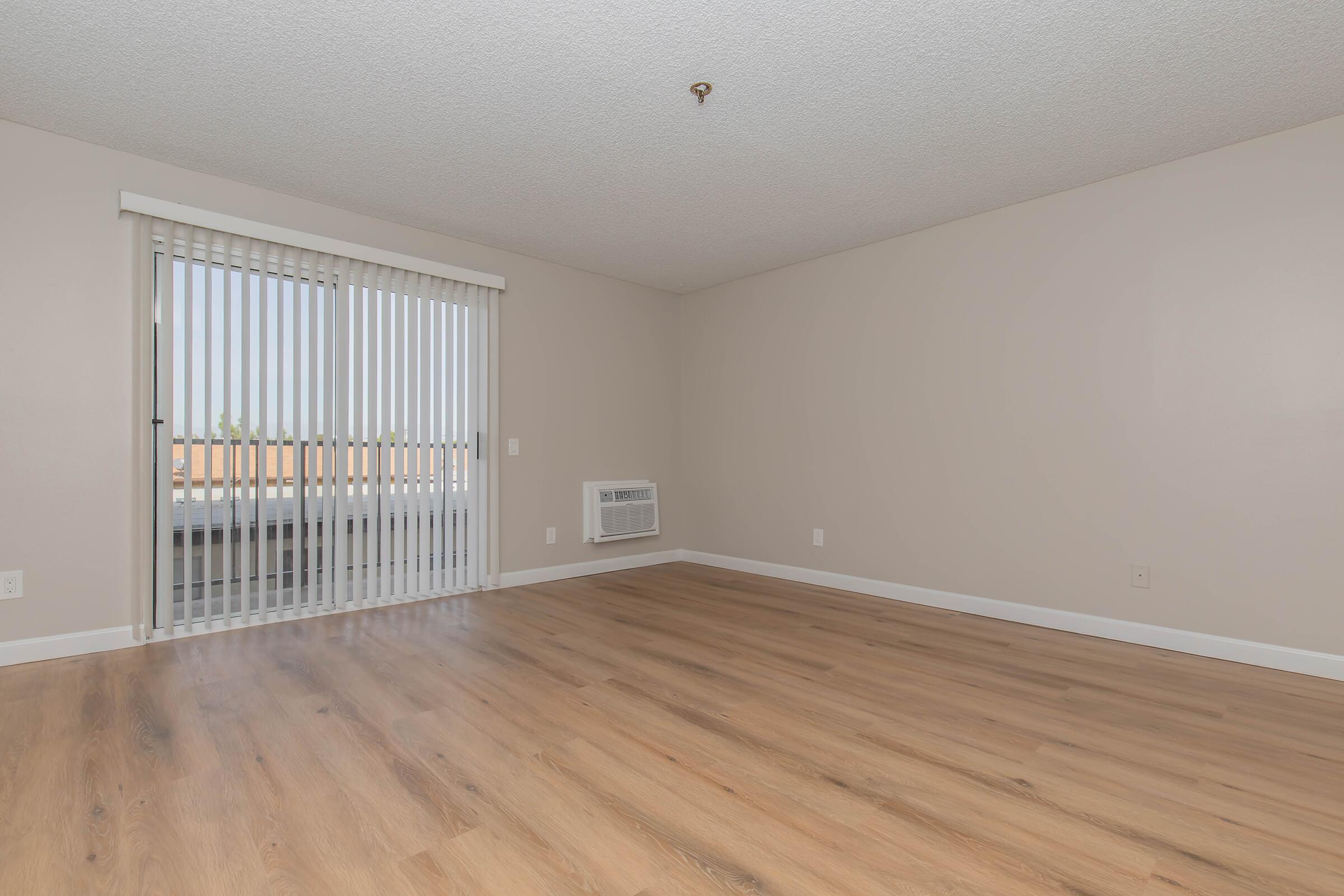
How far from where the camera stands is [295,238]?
3791 mm

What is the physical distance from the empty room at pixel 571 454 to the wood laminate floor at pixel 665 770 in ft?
0.06

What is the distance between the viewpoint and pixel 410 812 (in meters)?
1.75

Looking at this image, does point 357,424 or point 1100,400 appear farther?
point 357,424

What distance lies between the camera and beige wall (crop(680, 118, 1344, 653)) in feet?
9.86

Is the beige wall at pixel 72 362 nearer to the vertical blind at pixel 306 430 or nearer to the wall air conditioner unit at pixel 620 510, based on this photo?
the vertical blind at pixel 306 430

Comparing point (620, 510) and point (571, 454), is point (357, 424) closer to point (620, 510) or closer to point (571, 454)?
point (571, 454)

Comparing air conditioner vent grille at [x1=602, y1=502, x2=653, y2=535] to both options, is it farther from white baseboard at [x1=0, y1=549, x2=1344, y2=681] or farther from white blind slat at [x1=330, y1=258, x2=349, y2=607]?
white blind slat at [x1=330, y1=258, x2=349, y2=607]

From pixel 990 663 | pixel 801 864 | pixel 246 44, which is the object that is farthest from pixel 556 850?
pixel 246 44

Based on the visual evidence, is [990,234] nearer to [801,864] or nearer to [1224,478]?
[1224,478]

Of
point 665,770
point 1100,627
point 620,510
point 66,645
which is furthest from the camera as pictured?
point 620,510

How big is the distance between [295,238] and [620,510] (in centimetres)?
309

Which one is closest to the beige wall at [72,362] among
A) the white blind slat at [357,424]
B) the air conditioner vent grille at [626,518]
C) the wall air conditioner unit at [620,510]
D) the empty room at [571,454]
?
the empty room at [571,454]

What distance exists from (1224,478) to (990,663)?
5.02 ft

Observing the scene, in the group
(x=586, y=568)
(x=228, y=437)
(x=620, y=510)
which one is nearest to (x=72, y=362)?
(x=228, y=437)
